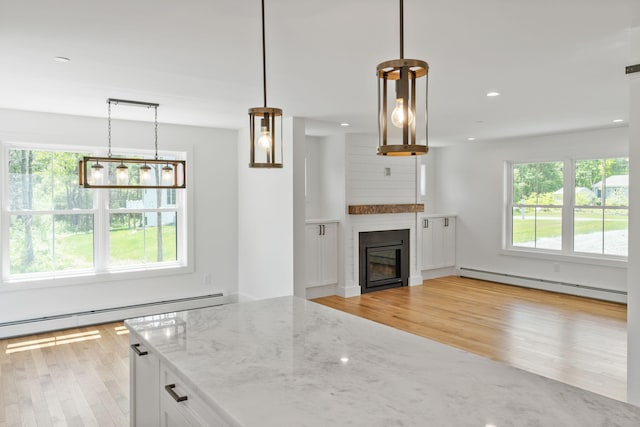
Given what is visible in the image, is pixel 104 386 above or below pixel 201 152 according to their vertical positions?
below

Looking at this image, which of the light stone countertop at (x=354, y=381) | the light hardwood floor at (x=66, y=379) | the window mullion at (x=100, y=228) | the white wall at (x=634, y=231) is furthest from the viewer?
the window mullion at (x=100, y=228)

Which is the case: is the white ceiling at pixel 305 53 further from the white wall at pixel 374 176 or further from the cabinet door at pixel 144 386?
the white wall at pixel 374 176

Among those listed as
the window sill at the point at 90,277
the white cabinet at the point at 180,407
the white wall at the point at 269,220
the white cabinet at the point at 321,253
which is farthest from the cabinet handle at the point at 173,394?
the white cabinet at the point at 321,253

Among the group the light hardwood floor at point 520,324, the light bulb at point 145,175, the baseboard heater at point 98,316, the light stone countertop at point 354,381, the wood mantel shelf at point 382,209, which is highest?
the light bulb at point 145,175

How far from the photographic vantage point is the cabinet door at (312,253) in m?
6.31

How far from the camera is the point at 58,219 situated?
5137 millimetres

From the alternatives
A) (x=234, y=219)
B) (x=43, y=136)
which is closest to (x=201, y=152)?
(x=234, y=219)

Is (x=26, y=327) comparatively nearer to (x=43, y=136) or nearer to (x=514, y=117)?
(x=43, y=136)

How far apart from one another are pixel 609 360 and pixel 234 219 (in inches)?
178

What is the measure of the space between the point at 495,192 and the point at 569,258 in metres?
1.58

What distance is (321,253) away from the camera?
642 centimetres

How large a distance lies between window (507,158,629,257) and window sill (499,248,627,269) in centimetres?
8

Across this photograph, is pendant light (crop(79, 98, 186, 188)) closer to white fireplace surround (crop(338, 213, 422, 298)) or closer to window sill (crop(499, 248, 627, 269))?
white fireplace surround (crop(338, 213, 422, 298))

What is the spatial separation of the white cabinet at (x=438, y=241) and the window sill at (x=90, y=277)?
13.2ft
